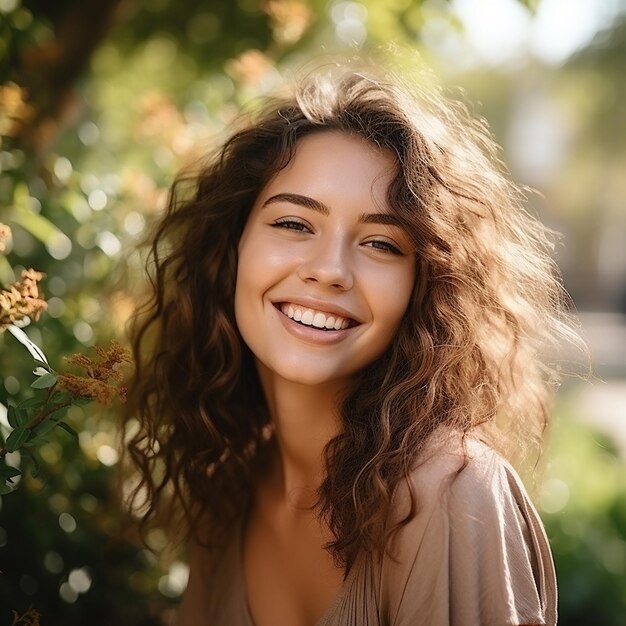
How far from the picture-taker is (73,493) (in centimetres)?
299

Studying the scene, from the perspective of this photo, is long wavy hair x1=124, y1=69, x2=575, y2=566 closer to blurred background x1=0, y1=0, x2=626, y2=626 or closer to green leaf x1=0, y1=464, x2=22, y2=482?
blurred background x1=0, y1=0, x2=626, y2=626

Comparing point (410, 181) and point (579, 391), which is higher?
point (410, 181)

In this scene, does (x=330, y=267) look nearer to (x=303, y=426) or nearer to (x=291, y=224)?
(x=291, y=224)

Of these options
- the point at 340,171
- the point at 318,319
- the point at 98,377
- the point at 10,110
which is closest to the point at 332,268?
the point at 318,319

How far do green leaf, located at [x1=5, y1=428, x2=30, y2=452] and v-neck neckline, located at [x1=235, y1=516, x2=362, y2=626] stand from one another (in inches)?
36.9

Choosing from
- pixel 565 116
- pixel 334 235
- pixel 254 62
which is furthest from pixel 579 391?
pixel 565 116

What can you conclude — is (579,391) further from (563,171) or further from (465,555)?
(563,171)

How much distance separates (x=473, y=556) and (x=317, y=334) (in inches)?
26.6

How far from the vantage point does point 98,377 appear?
1729 mm

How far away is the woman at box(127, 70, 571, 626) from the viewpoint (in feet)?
6.76

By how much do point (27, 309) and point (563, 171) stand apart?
96.1 feet

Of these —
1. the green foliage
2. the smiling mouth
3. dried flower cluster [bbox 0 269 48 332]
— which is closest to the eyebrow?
the smiling mouth

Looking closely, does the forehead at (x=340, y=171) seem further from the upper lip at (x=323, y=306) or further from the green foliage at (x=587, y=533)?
the green foliage at (x=587, y=533)

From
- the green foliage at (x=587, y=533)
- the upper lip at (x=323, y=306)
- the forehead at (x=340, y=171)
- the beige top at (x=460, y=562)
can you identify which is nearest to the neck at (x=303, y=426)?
the upper lip at (x=323, y=306)
